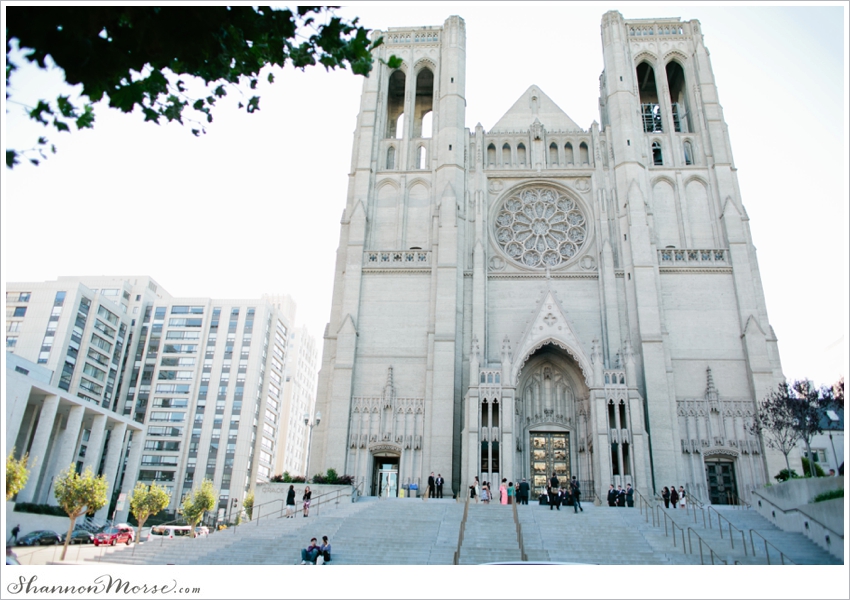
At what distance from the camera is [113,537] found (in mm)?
34312

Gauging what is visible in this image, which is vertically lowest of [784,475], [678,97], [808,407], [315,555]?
[315,555]

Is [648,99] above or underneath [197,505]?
above

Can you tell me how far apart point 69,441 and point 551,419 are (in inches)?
1185

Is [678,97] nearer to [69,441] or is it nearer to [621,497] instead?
[621,497]

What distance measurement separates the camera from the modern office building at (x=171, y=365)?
2438 inches

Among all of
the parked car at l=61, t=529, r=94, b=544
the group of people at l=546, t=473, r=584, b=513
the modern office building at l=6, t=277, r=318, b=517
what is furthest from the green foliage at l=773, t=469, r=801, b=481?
the modern office building at l=6, t=277, r=318, b=517

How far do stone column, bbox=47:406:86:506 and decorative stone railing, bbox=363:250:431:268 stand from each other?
22.5 metres

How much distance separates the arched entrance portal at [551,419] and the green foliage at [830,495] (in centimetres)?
1238

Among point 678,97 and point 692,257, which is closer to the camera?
point 692,257

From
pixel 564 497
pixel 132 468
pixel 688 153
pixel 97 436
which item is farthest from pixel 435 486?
pixel 132 468

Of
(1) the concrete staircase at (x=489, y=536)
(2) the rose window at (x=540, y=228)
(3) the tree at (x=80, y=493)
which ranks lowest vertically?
(1) the concrete staircase at (x=489, y=536)

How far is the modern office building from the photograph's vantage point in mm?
61938

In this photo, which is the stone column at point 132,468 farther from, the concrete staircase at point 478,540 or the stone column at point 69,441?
the concrete staircase at point 478,540

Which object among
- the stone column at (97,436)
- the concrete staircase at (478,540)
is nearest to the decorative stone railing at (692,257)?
the concrete staircase at (478,540)
